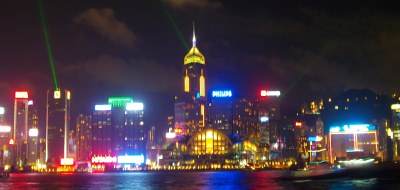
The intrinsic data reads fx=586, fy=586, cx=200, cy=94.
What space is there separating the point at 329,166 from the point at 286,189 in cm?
8651

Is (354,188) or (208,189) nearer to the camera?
(354,188)

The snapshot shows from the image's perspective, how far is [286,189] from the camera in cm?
8569

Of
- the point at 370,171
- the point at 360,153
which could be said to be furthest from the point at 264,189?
the point at 360,153

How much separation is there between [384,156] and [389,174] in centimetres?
8562

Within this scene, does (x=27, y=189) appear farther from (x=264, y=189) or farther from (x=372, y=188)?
(x=372, y=188)

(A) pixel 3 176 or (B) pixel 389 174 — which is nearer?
(B) pixel 389 174

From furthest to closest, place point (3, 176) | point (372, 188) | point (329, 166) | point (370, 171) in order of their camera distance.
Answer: point (3, 176)
point (329, 166)
point (370, 171)
point (372, 188)

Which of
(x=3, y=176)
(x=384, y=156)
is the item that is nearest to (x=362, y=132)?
(x=384, y=156)

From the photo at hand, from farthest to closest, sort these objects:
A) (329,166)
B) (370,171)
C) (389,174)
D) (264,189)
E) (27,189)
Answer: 1. (329,166)
2. (370,171)
3. (389,174)
4. (27,189)
5. (264,189)

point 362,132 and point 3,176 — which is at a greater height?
point 362,132

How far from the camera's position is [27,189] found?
96688 mm

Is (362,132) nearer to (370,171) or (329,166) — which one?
(329,166)

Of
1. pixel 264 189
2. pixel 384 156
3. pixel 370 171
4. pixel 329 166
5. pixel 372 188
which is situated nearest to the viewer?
pixel 372 188

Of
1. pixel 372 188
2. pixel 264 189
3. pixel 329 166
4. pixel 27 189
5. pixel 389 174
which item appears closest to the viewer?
pixel 372 188
